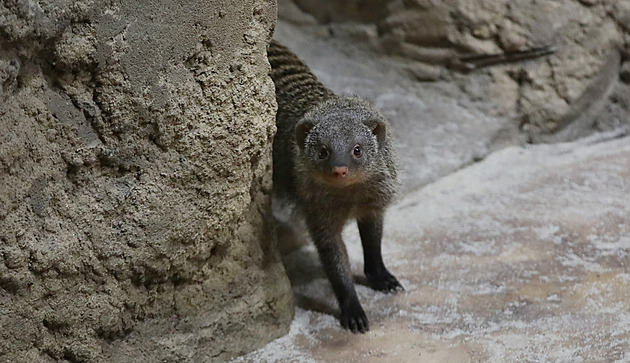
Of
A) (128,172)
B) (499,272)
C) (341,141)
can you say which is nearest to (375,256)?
(499,272)

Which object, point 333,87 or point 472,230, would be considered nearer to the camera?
point 472,230

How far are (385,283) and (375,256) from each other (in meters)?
0.14

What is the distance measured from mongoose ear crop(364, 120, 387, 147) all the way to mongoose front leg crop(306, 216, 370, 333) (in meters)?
0.39

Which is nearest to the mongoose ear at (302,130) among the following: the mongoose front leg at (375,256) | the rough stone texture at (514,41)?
the mongoose front leg at (375,256)

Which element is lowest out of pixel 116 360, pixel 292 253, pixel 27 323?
pixel 292 253

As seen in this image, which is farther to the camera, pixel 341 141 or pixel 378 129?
pixel 378 129

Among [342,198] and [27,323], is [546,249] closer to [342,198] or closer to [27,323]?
[342,198]

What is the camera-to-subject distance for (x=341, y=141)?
266cm

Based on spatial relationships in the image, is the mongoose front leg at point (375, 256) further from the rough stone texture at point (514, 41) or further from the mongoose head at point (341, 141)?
the rough stone texture at point (514, 41)

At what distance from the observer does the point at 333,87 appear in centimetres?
419

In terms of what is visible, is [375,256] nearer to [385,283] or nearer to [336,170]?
[385,283]

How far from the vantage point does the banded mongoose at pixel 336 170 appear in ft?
8.87

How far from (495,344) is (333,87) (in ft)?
6.99

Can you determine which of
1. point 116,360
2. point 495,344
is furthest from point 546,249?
point 116,360
